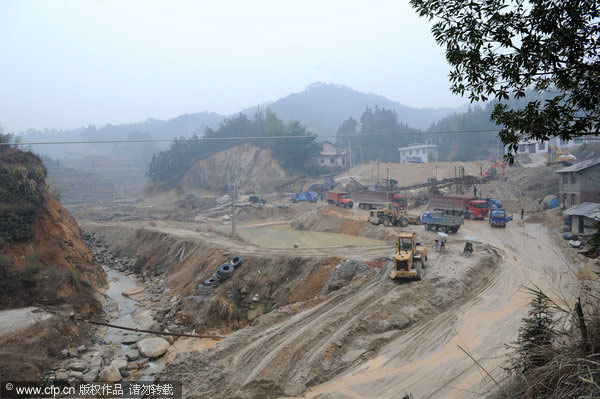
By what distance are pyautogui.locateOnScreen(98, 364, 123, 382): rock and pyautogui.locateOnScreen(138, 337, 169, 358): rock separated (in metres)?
1.87

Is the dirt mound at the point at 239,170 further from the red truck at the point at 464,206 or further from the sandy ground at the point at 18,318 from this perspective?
the sandy ground at the point at 18,318

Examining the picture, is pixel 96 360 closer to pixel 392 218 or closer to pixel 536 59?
pixel 536 59

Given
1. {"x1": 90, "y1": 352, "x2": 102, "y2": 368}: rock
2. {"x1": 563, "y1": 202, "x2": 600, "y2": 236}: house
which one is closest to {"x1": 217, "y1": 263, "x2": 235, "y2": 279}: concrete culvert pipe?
{"x1": 90, "y1": 352, "x2": 102, "y2": 368}: rock

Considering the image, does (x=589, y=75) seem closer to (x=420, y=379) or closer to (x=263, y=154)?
(x=420, y=379)

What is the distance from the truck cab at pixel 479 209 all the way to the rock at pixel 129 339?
1283 inches

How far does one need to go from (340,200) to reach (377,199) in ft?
18.0

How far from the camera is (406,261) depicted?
1731 centimetres

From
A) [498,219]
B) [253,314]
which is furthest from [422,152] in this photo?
[253,314]

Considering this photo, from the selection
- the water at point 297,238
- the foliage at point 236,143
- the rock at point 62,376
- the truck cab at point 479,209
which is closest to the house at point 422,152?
the foliage at point 236,143

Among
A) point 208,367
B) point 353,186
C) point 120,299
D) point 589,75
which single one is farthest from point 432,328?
point 353,186

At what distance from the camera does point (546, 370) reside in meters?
5.51

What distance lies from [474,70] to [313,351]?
31.8 feet

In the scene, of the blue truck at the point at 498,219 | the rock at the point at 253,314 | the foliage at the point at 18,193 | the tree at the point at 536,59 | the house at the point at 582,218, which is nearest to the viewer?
the tree at the point at 536,59

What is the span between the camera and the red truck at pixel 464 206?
36.8 metres
